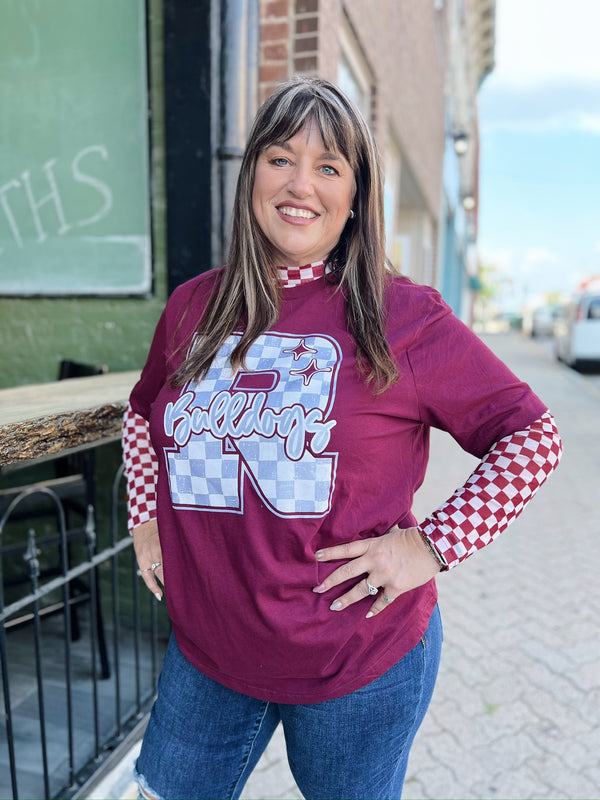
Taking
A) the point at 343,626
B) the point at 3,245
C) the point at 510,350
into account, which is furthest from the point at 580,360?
the point at 343,626

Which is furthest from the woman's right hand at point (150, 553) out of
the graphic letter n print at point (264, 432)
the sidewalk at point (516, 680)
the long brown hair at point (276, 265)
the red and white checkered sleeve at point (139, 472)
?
the sidewalk at point (516, 680)

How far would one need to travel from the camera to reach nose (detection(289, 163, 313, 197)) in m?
1.31

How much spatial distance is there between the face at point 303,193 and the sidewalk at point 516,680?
6.42 ft

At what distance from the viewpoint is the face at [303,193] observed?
4.29 ft

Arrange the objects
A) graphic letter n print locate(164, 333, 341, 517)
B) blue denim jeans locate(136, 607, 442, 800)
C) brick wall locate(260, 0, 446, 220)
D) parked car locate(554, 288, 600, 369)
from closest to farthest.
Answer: graphic letter n print locate(164, 333, 341, 517) < blue denim jeans locate(136, 607, 442, 800) < brick wall locate(260, 0, 446, 220) < parked car locate(554, 288, 600, 369)

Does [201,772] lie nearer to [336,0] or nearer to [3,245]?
[3,245]

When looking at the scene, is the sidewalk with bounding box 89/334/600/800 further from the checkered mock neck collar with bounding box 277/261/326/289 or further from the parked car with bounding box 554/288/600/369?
the parked car with bounding box 554/288/600/369

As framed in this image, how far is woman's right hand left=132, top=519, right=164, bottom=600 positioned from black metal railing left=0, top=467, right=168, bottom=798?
0.51 m

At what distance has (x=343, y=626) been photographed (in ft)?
3.98

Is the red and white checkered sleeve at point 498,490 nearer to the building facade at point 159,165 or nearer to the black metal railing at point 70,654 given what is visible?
the black metal railing at point 70,654

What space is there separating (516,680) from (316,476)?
232cm

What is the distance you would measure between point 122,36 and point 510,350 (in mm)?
19968

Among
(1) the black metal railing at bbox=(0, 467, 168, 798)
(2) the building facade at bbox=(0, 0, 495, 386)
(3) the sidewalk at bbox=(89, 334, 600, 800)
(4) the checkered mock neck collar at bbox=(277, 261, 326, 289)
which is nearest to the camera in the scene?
(4) the checkered mock neck collar at bbox=(277, 261, 326, 289)

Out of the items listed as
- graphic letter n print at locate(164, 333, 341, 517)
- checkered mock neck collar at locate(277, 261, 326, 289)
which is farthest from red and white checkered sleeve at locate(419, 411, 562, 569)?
checkered mock neck collar at locate(277, 261, 326, 289)
